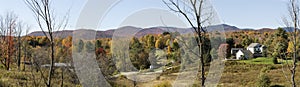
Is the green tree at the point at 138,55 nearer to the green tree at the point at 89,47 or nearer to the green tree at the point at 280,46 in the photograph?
the green tree at the point at 89,47

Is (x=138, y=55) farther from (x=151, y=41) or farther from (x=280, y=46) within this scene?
(x=280, y=46)

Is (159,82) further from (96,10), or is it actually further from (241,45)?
(241,45)

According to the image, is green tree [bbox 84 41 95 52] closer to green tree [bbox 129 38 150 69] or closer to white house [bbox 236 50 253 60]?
green tree [bbox 129 38 150 69]

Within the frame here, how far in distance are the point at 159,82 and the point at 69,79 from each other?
321 centimetres

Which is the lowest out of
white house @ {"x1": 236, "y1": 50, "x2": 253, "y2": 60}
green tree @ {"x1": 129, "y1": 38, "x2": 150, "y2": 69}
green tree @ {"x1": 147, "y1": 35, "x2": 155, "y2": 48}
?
white house @ {"x1": 236, "y1": 50, "x2": 253, "y2": 60}

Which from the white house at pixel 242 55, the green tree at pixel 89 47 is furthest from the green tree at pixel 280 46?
the green tree at pixel 89 47

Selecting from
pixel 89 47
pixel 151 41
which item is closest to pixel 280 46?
pixel 151 41

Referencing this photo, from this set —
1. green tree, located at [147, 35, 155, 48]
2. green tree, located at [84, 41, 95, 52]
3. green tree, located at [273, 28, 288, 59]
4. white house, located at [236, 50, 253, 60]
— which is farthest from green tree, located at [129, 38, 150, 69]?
white house, located at [236, 50, 253, 60]

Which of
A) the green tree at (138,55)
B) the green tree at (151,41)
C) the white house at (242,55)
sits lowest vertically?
the white house at (242,55)

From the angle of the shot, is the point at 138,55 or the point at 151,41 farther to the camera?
the point at 151,41

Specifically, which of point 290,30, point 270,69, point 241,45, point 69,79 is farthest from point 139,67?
point 241,45

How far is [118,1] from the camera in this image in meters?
5.48

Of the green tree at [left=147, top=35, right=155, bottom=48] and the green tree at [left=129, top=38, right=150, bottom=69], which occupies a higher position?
the green tree at [left=147, top=35, right=155, bottom=48]

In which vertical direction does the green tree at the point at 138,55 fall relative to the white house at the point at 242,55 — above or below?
above
